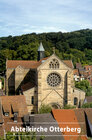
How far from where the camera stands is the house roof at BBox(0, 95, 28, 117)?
30.4 metres

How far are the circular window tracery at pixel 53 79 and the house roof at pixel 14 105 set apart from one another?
9002mm

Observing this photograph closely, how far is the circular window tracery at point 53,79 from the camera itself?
4016 cm

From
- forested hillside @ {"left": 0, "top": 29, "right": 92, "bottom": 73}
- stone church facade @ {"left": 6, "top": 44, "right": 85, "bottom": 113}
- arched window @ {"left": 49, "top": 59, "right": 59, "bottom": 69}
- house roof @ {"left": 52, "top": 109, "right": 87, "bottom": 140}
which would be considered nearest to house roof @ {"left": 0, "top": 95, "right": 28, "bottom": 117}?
house roof @ {"left": 52, "top": 109, "right": 87, "bottom": 140}

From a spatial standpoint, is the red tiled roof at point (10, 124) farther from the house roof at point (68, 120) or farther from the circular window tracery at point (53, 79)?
the circular window tracery at point (53, 79)

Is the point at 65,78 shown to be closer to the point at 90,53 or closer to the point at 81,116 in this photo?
the point at 81,116

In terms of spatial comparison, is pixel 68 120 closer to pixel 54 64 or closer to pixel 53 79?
pixel 53 79

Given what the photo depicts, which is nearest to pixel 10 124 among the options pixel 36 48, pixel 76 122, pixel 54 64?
pixel 76 122

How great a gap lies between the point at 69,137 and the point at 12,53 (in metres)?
62.5

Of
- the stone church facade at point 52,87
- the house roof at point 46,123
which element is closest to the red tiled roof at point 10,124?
the house roof at point 46,123

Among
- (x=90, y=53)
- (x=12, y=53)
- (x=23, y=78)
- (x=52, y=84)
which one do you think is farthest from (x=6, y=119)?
(x=90, y=53)

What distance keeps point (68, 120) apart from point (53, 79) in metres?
14.4

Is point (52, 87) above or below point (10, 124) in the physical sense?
above

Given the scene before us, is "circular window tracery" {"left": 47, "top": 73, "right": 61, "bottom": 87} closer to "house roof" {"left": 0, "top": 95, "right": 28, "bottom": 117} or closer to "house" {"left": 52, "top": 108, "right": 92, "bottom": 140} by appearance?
"house roof" {"left": 0, "top": 95, "right": 28, "bottom": 117}

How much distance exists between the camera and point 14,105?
31.5 metres
